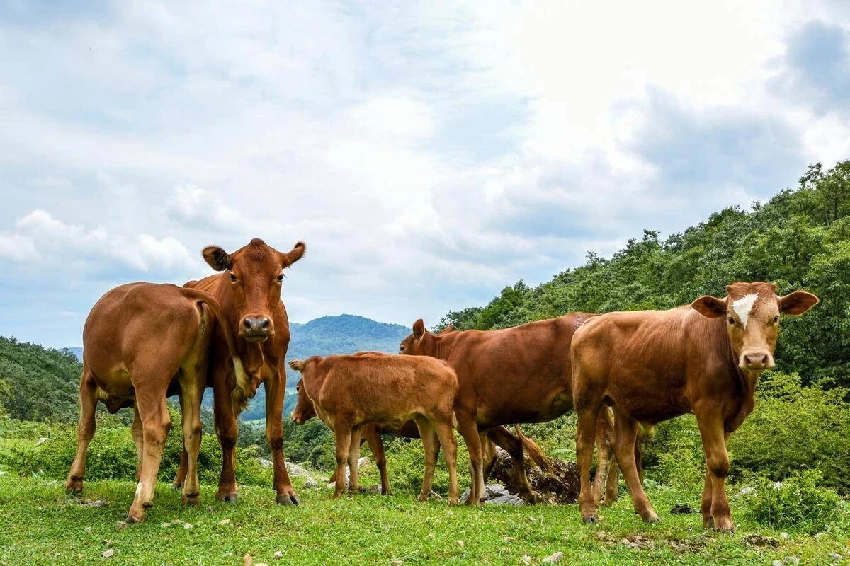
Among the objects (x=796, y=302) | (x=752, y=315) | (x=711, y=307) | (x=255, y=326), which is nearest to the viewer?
(x=752, y=315)

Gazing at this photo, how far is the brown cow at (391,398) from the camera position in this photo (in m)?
13.7

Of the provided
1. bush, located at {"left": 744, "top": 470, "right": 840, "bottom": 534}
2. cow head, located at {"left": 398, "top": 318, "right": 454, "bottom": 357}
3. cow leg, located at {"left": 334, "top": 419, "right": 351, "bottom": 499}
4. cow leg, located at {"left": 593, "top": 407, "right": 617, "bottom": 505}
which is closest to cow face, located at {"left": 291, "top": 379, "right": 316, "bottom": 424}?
cow head, located at {"left": 398, "top": 318, "right": 454, "bottom": 357}

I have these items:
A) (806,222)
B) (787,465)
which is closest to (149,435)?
(787,465)

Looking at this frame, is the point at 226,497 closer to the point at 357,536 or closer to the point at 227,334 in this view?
the point at 227,334

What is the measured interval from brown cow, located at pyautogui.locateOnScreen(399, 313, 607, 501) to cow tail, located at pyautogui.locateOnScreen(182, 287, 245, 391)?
188 inches

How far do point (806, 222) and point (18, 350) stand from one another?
190ft

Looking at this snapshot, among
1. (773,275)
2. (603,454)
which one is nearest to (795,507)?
(603,454)

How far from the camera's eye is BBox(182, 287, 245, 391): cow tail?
35.6ft

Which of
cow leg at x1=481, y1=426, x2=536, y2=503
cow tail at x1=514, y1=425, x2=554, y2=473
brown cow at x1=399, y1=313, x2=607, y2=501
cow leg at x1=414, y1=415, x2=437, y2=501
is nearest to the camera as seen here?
brown cow at x1=399, y1=313, x2=607, y2=501

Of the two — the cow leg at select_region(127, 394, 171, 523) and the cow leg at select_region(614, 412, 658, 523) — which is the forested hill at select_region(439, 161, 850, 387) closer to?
the cow leg at select_region(614, 412, 658, 523)

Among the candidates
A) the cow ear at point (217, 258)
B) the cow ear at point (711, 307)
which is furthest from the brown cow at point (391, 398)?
the cow ear at point (711, 307)

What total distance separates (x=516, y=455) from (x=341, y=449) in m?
3.68

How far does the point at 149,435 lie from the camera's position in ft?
32.2

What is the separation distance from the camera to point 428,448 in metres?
14.4
